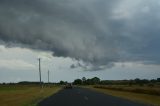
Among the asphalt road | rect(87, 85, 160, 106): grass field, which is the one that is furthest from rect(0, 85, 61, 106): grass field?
rect(87, 85, 160, 106): grass field

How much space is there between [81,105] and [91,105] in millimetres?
718

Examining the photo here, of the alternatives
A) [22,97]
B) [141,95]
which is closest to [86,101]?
[22,97]

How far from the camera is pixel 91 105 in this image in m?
25.9

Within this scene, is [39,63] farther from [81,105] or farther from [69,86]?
[81,105]

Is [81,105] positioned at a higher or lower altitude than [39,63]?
lower

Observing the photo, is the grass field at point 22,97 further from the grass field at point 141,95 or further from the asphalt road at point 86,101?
the grass field at point 141,95

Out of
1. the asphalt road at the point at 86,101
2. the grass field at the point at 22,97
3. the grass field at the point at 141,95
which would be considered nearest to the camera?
the asphalt road at the point at 86,101

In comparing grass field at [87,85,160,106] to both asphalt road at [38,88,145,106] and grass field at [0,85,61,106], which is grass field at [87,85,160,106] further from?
grass field at [0,85,61,106]

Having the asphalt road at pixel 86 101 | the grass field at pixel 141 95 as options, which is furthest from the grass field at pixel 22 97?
the grass field at pixel 141 95

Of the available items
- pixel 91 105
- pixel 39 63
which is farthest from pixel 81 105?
pixel 39 63

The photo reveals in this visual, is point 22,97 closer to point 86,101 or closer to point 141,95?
point 141,95

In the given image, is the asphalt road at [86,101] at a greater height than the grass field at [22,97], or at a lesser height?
lesser

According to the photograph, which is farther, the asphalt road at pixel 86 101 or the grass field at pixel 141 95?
the grass field at pixel 141 95

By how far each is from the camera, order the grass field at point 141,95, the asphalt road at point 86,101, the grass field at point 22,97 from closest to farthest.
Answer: the asphalt road at point 86,101, the grass field at point 22,97, the grass field at point 141,95
